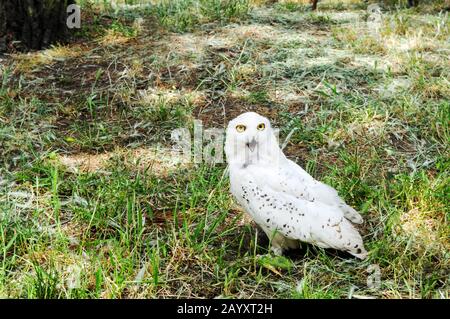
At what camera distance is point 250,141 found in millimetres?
3303

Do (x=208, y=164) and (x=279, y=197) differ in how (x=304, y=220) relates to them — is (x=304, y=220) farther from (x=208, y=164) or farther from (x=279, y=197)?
(x=208, y=164)

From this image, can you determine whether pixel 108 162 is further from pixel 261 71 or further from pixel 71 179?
pixel 261 71

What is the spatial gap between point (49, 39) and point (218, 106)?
2108 mm

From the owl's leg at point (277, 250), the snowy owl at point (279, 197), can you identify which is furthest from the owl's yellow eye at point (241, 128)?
the owl's leg at point (277, 250)

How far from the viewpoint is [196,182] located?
13.4 feet

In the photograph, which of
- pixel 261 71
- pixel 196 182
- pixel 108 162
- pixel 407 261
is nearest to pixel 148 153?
pixel 108 162

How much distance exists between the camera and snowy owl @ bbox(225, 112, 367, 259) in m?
3.24

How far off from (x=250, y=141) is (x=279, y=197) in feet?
1.12

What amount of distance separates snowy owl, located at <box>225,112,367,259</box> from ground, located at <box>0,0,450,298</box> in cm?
15

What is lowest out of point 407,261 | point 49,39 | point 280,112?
point 407,261

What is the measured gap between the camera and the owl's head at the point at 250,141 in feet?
10.7

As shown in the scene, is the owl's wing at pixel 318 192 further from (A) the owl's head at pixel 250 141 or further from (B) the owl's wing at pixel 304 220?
(A) the owl's head at pixel 250 141

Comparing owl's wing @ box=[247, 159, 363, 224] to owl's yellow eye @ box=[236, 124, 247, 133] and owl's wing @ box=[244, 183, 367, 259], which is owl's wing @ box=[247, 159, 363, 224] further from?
owl's yellow eye @ box=[236, 124, 247, 133]

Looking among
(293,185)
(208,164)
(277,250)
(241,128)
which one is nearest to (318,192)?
(293,185)
